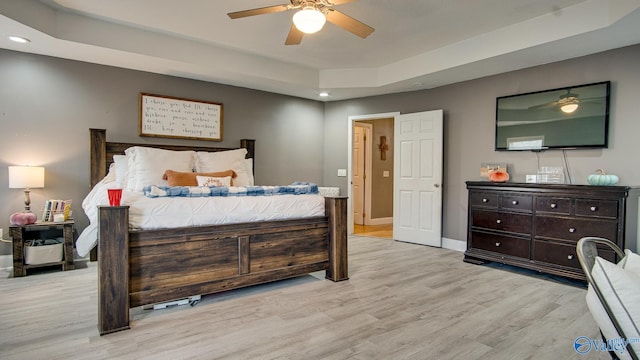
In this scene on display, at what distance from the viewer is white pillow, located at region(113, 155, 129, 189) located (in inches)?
156

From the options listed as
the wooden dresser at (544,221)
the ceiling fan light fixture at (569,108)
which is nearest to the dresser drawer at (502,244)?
the wooden dresser at (544,221)

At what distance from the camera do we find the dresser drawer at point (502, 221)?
3.76m

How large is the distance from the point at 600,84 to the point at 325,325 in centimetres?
377

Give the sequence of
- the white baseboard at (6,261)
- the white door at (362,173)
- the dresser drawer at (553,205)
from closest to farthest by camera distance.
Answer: the dresser drawer at (553,205) → the white baseboard at (6,261) → the white door at (362,173)

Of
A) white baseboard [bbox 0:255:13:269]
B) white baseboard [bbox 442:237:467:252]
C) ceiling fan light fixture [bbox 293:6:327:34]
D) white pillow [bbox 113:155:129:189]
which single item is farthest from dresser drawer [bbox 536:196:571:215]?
white baseboard [bbox 0:255:13:269]

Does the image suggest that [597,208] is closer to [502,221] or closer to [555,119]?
[502,221]

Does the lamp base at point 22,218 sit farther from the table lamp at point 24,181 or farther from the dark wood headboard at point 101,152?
the dark wood headboard at point 101,152

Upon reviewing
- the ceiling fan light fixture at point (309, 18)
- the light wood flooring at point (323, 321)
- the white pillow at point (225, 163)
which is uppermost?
the ceiling fan light fixture at point (309, 18)

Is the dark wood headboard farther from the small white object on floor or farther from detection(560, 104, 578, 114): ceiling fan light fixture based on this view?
detection(560, 104, 578, 114): ceiling fan light fixture

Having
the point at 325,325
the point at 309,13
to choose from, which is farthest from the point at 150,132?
the point at 325,325

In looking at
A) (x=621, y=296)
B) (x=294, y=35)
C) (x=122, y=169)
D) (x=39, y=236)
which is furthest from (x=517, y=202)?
(x=39, y=236)

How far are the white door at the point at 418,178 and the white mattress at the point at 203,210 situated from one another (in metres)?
2.35

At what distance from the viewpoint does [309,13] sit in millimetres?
2438

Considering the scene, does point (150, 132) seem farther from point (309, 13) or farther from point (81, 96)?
point (309, 13)
